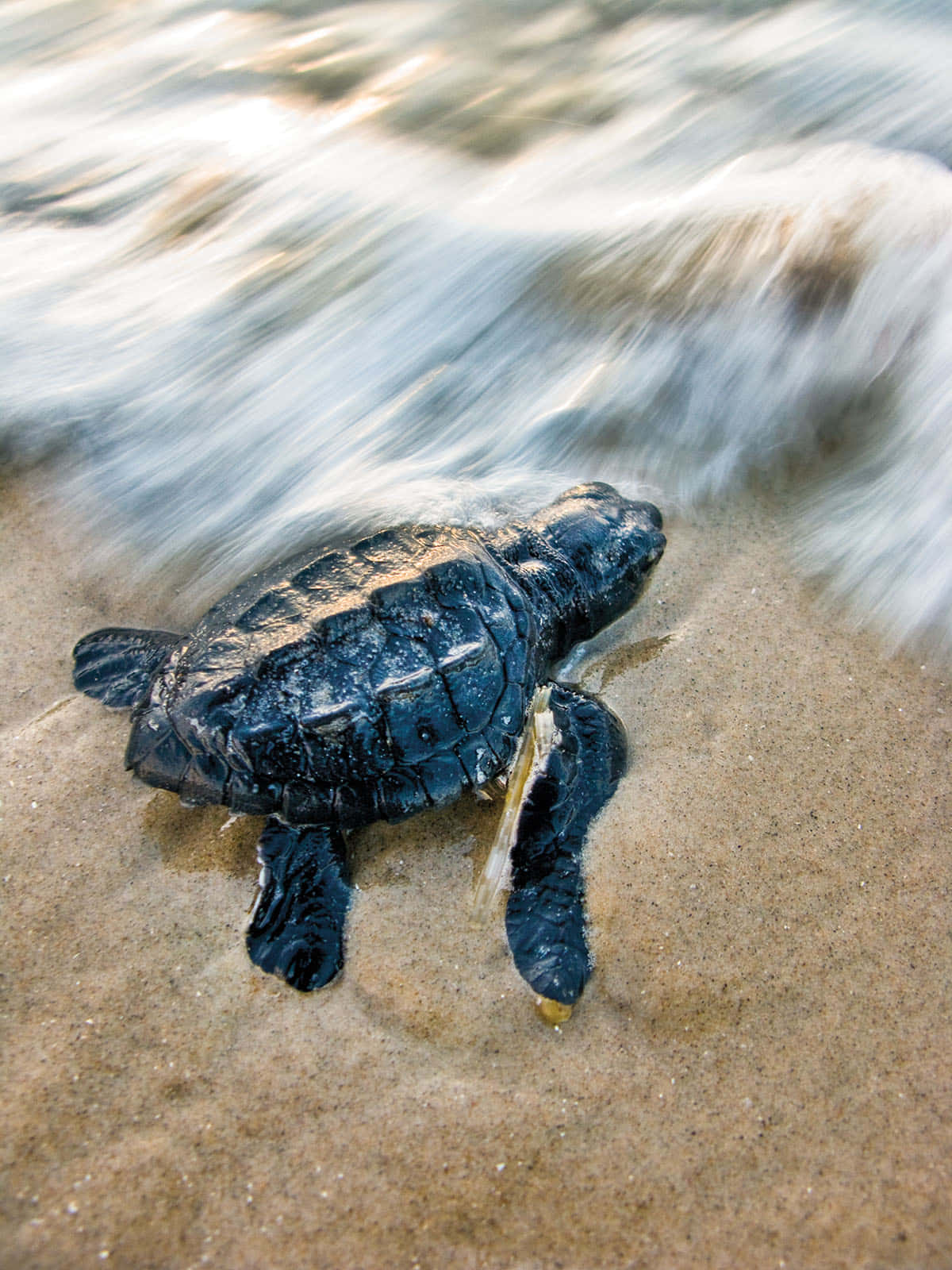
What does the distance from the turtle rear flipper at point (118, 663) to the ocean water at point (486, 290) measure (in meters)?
0.33

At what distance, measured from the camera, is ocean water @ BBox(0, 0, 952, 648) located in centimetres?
292

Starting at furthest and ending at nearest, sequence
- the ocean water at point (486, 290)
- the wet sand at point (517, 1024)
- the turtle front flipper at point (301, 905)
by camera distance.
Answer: the ocean water at point (486, 290), the turtle front flipper at point (301, 905), the wet sand at point (517, 1024)

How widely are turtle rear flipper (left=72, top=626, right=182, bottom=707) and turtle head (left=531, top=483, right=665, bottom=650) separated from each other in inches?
50.3


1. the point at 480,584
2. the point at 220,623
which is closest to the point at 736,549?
the point at 480,584

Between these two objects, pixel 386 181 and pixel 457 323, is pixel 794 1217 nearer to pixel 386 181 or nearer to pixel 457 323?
pixel 457 323

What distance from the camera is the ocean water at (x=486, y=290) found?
2.92 metres

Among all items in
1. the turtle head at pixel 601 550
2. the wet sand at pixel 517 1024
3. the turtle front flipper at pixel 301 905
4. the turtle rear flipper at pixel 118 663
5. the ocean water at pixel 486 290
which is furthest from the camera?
the ocean water at pixel 486 290

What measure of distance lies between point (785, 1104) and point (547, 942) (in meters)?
0.64

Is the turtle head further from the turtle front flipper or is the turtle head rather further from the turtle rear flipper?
the turtle rear flipper

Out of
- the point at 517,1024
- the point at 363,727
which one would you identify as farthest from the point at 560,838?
the point at 363,727

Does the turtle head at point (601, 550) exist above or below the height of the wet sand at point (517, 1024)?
above

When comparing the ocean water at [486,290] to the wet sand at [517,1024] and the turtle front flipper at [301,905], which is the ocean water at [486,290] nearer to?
the wet sand at [517,1024]

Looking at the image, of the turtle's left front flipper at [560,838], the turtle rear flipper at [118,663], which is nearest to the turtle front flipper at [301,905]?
the turtle's left front flipper at [560,838]

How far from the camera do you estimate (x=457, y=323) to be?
3369mm
